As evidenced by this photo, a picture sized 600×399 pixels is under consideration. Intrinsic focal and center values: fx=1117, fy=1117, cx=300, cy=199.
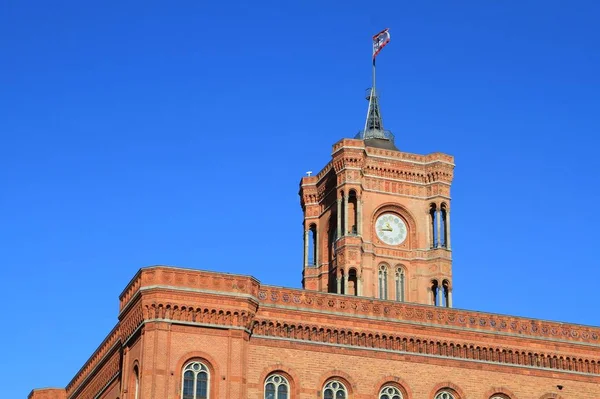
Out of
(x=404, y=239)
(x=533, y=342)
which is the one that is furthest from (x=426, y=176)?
(x=533, y=342)

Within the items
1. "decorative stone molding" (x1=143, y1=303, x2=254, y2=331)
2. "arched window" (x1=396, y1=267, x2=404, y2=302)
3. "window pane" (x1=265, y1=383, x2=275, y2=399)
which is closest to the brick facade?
"decorative stone molding" (x1=143, y1=303, x2=254, y2=331)

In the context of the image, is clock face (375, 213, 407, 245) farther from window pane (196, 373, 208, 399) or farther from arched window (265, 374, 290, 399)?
window pane (196, 373, 208, 399)

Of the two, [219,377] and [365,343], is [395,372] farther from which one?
[219,377]

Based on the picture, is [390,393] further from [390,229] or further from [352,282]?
[390,229]

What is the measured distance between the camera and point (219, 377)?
47.5m

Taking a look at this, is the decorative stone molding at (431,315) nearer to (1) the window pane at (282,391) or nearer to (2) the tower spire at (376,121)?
(1) the window pane at (282,391)

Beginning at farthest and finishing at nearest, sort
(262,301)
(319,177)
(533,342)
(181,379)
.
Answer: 1. (319,177)
2. (533,342)
3. (262,301)
4. (181,379)

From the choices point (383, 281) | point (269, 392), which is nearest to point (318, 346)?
point (269, 392)

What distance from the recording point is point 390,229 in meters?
73.8

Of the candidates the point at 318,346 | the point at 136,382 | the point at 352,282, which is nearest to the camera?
the point at 136,382

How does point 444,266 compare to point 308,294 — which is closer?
point 308,294

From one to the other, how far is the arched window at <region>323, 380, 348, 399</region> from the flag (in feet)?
127

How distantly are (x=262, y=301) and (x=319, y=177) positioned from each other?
28.2 metres

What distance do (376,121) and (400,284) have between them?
14.1 metres
